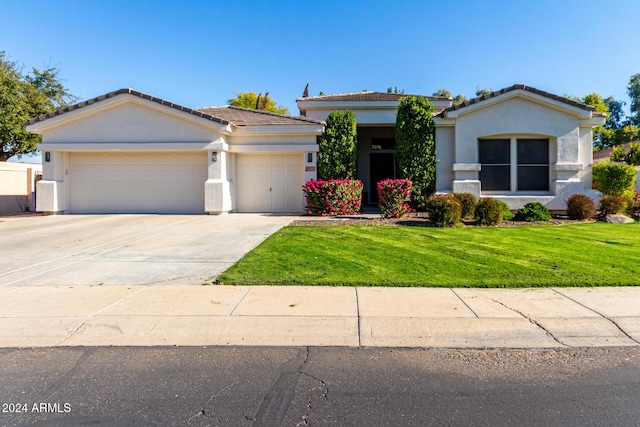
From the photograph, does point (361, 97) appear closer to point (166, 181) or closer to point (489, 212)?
point (166, 181)

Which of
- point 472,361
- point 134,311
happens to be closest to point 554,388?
point 472,361

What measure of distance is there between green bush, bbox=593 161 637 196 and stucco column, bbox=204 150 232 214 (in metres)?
14.2

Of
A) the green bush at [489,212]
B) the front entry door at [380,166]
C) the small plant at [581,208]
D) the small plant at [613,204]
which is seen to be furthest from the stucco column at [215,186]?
the small plant at [613,204]

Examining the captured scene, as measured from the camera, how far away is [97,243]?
1077 centimetres

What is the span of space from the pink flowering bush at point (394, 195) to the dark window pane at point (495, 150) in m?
4.81

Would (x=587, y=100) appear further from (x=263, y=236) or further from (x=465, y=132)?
(x=263, y=236)

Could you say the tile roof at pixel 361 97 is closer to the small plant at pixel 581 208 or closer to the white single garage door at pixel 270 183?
the white single garage door at pixel 270 183

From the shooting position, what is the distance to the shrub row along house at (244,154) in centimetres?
1689

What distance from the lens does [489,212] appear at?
13.1m

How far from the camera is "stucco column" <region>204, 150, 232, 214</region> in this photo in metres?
16.5

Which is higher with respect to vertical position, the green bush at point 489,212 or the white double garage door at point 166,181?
the white double garage door at point 166,181

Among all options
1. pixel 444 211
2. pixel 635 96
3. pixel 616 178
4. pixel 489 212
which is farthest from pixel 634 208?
pixel 635 96

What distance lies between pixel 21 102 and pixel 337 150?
18.6 meters

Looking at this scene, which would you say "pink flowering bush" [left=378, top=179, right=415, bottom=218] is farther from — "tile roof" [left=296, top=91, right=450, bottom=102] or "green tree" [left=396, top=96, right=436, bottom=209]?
"tile roof" [left=296, top=91, right=450, bottom=102]
